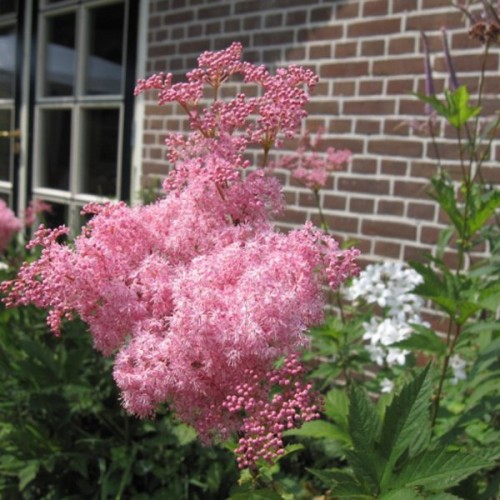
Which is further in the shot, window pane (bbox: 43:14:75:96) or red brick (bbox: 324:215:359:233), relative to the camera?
window pane (bbox: 43:14:75:96)

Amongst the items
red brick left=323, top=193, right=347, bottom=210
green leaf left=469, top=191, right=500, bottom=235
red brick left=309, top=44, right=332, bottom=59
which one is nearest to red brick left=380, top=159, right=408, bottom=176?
red brick left=323, top=193, right=347, bottom=210

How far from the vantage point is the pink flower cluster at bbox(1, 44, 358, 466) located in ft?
2.63

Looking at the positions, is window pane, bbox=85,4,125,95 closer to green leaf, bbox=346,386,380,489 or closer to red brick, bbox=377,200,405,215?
red brick, bbox=377,200,405,215

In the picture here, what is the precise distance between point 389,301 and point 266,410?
132 cm

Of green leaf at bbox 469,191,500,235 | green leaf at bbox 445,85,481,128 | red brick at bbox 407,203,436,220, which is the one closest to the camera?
green leaf at bbox 469,191,500,235

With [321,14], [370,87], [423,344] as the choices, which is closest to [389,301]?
[423,344]

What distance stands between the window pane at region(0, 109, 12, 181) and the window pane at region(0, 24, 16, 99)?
0.14m

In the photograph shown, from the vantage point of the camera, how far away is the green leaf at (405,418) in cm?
107

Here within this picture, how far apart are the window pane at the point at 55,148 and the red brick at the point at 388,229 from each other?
252cm

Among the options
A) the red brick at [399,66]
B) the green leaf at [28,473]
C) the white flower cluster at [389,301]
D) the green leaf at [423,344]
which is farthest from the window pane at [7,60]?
the green leaf at [423,344]

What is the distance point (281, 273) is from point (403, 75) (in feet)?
7.03

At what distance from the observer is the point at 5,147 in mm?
5215

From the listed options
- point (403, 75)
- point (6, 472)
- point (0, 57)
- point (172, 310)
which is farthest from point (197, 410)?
point (0, 57)

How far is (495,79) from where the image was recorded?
8.07 ft
